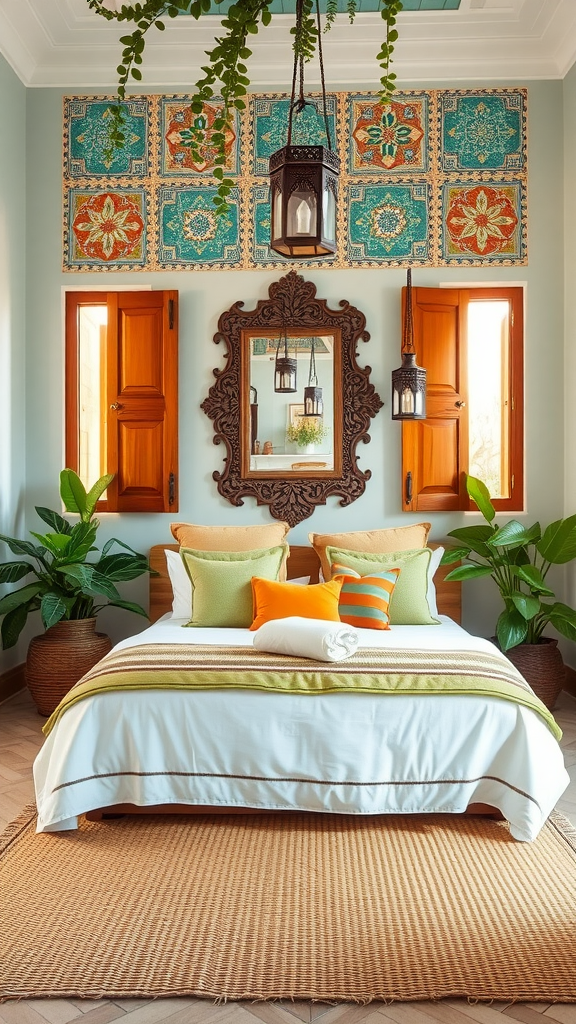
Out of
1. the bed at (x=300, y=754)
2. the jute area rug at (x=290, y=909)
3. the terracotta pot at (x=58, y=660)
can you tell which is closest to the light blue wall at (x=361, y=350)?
the terracotta pot at (x=58, y=660)

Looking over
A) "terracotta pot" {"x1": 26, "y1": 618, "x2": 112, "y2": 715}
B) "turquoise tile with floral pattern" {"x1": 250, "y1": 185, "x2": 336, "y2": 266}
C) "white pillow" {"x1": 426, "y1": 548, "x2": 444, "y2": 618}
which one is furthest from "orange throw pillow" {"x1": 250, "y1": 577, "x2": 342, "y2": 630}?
"turquoise tile with floral pattern" {"x1": 250, "y1": 185, "x2": 336, "y2": 266}

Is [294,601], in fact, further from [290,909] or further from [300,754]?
[290,909]

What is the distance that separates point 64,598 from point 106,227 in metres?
2.24

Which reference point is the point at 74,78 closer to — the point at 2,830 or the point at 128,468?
the point at 128,468

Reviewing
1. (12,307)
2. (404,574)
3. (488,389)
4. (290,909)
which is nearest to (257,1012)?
(290,909)

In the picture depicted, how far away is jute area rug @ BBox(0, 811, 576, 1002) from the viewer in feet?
6.64

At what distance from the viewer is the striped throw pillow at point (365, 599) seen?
3.85 m

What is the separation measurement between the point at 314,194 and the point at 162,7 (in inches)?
37.1

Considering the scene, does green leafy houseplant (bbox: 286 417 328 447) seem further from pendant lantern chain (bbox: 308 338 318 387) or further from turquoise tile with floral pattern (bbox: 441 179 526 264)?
turquoise tile with floral pattern (bbox: 441 179 526 264)

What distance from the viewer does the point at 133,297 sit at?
481cm

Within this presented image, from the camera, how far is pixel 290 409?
15.9 ft

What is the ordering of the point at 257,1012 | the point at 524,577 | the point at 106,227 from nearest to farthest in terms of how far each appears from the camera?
the point at 257,1012 < the point at 524,577 < the point at 106,227

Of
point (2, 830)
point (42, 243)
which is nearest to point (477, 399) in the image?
point (42, 243)

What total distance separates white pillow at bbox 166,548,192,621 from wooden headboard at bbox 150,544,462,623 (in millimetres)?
266
